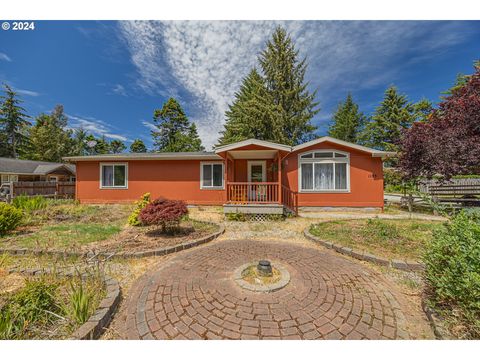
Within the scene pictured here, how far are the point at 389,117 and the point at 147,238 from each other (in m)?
33.0

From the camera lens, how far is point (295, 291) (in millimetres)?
2678

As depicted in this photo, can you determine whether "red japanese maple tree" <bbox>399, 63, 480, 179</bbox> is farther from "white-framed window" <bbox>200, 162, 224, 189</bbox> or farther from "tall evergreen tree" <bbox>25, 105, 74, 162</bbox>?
"tall evergreen tree" <bbox>25, 105, 74, 162</bbox>

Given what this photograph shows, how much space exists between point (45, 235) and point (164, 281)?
472 centimetres

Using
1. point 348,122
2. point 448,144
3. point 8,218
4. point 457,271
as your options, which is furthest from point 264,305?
point 348,122

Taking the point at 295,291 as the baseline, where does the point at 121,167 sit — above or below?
above

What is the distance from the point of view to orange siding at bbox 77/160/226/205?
34.7ft

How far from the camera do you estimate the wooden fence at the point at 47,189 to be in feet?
37.1

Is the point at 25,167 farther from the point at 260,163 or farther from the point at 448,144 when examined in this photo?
the point at 448,144

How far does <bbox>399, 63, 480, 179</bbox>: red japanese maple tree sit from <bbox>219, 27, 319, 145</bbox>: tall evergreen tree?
33.8 feet

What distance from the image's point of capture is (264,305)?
7.79ft

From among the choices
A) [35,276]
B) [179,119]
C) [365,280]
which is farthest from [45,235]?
[179,119]

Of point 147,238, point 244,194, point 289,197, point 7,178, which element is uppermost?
point 7,178
